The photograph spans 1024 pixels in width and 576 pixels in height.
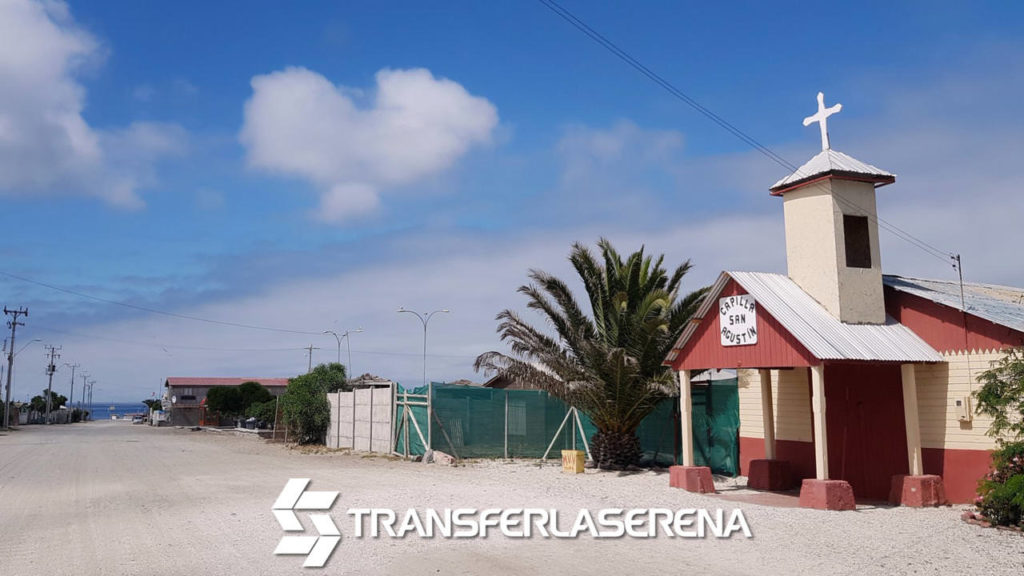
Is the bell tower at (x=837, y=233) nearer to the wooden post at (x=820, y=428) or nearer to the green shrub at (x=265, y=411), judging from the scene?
the wooden post at (x=820, y=428)

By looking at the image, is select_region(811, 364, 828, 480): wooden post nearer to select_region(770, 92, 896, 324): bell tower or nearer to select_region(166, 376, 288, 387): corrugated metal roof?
select_region(770, 92, 896, 324): bell tower

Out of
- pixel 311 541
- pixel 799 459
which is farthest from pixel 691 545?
pixel 799 459

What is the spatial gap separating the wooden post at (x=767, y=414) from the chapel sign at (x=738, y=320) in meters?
2.23

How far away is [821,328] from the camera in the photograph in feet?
47.1

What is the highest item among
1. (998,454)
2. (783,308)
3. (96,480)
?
(783,308)

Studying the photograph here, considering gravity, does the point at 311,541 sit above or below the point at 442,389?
below

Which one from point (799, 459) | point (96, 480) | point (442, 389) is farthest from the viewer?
point (442, 389)

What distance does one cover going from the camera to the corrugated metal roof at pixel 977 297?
13.3 meters

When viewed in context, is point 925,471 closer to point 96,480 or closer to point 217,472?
point 217,472

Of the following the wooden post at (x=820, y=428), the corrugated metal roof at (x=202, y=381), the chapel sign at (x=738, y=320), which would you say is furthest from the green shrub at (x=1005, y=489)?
the corrugated metal roof at (x=202, y=381)

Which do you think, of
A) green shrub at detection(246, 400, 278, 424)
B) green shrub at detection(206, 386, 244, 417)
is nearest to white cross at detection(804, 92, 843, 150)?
green shrub at detection(246, 400, 278, 424)

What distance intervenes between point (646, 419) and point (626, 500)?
821 centimetres

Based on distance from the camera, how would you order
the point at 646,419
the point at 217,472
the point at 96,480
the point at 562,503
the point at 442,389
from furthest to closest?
the point at 442,389, the point at 646,419, the point at 217,472, the point at 96,480, the point at 562,503

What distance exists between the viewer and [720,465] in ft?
64.0
